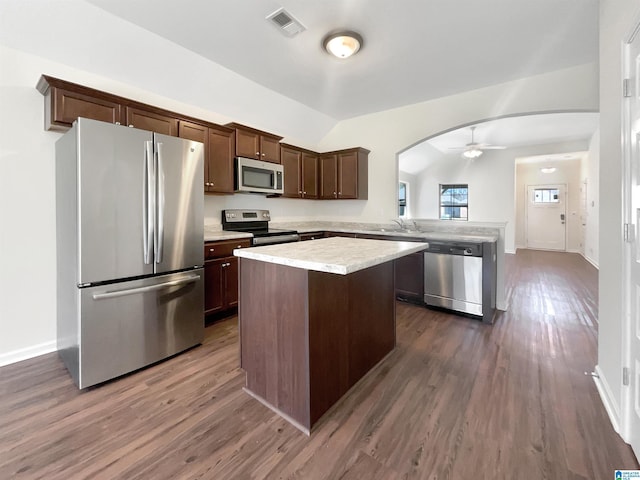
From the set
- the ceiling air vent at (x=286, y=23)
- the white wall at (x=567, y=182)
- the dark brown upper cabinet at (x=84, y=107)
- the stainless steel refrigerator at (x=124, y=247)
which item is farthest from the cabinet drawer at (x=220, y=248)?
the white wall at (x=567, y=182)

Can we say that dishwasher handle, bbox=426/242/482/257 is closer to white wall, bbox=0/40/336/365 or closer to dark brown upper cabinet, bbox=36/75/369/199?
dark brown upper cabinet, bbox=36/75/369/199

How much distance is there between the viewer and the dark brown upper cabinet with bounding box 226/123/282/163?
3646mm

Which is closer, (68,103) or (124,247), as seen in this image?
(124,247)

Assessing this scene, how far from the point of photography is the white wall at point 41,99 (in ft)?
7.47

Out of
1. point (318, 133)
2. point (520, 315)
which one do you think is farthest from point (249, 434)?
point (318, 133)

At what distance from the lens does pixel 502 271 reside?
3.53m

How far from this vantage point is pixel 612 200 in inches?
65.7

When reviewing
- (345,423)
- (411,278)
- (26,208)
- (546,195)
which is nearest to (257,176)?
(26,208)

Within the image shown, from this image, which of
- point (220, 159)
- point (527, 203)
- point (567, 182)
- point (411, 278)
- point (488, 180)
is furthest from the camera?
point (527, 203)

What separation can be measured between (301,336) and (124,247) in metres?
1.50

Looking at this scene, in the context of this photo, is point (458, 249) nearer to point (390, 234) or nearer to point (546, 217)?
point (390, 234)

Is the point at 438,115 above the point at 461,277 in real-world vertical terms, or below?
above

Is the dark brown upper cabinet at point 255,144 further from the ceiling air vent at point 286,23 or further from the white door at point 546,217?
the white door at point 546,217

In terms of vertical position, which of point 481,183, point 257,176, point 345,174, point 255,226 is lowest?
point 255,226
